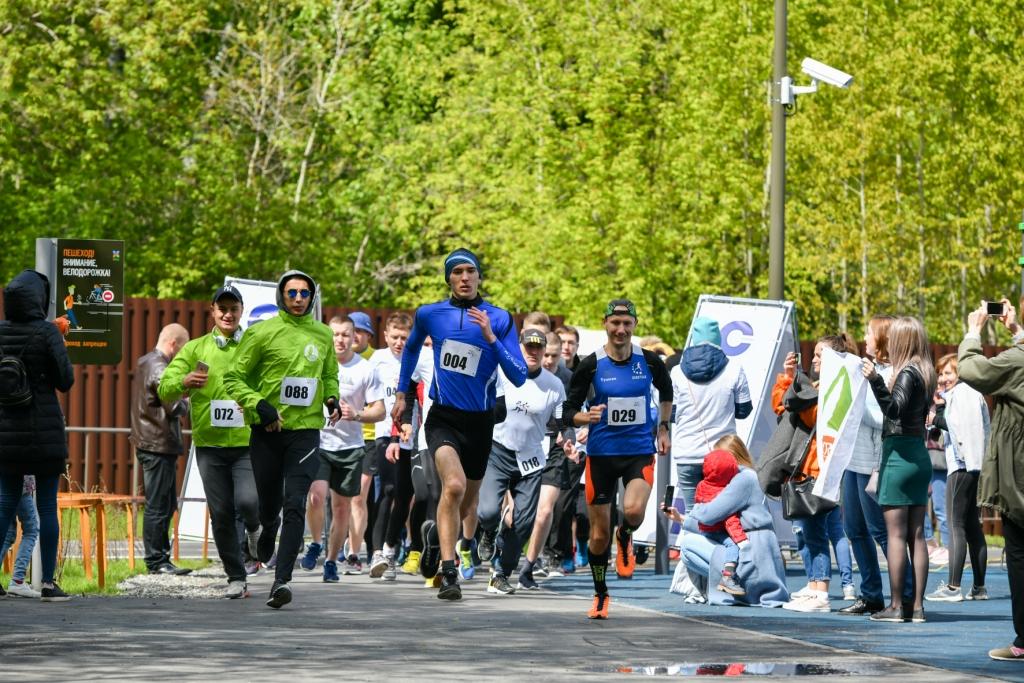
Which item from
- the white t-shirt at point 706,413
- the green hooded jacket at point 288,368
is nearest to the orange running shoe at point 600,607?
the green hooded jacket at point 288,368

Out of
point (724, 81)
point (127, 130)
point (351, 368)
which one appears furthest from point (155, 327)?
point (724, 81)

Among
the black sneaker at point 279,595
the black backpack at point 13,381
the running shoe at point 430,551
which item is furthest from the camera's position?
the running shoe at point 430,551

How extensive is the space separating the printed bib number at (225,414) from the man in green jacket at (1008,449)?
497 centimetres

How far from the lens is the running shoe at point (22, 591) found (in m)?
13.4

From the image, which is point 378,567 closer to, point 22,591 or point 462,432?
point 462,432

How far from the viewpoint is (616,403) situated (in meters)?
13.2

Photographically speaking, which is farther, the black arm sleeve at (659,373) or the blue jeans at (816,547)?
the blue jeans at (816,547)

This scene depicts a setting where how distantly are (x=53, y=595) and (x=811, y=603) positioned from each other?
17.3 feet

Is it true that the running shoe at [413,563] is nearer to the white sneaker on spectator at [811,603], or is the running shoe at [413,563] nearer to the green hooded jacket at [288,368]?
the white sneaker on spectator at [811,603]

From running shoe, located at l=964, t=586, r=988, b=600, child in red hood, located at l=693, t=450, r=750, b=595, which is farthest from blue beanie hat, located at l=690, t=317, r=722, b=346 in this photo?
running shoe, located at l=964, t=586, r=988, b=600

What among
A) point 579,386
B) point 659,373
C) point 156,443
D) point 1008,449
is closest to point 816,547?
point 659,373

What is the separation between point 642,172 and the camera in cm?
3328

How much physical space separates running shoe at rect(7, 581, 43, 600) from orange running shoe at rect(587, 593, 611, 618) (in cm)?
375

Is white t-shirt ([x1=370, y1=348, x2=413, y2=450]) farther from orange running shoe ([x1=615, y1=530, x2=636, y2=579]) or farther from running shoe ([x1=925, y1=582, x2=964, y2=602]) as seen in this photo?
running shoe ([x1=925, y1=582, x2=964, y2=602])
